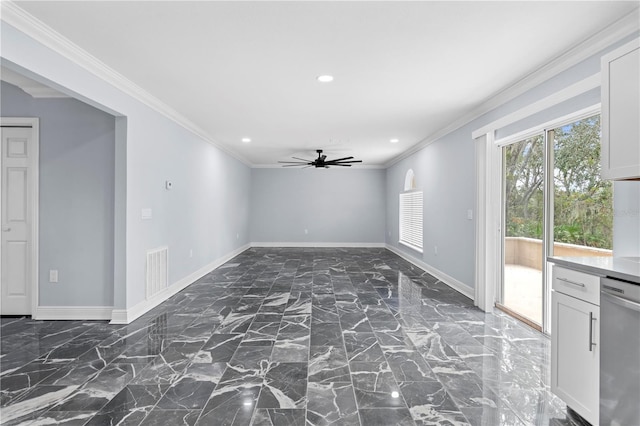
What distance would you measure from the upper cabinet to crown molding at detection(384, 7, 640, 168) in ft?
1.73

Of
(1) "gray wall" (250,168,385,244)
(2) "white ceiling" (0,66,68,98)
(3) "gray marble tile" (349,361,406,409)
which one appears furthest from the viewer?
(1) "gray wall" (250,168,385,244)

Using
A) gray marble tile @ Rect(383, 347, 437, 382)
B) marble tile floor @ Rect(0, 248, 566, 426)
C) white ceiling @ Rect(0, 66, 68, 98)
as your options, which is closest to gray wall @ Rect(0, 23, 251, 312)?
marble tile floor @ Rect(0, 248, 566, 426)

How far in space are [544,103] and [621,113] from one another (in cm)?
→ 130

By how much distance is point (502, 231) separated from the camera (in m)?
4.09

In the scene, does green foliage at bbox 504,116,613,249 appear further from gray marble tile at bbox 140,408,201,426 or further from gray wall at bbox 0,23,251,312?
gray wall at bbox 0,23,251,312

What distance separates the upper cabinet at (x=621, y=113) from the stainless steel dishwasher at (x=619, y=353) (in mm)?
699

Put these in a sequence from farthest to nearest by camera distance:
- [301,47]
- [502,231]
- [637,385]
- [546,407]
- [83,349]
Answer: [502,231] → [83,349] → [301,47] → [546,407] → [637,385]

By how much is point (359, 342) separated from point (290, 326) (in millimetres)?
785

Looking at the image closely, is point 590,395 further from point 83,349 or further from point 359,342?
point 83,349

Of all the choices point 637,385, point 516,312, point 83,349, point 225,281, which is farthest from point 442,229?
point 83,349

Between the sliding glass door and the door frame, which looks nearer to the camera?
the sliding glass door

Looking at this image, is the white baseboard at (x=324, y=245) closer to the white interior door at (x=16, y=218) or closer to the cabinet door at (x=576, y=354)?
the white interior door at (x=16, y=218)

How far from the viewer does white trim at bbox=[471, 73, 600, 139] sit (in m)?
2.57

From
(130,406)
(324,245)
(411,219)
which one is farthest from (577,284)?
(324,245)
